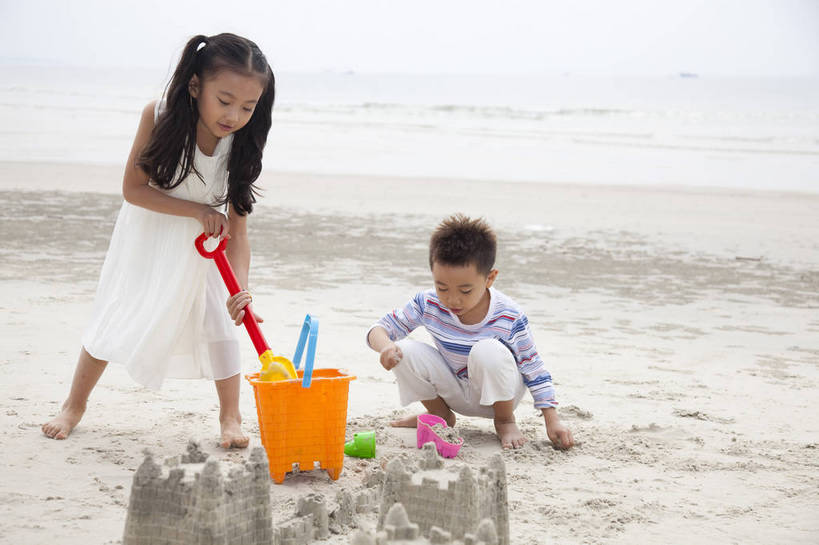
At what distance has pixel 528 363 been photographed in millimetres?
3699

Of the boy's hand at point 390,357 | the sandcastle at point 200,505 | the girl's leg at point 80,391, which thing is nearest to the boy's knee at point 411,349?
the boy's hand at point 390,357

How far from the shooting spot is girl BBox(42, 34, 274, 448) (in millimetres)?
3373

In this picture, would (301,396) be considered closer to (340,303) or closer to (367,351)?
(367,351)

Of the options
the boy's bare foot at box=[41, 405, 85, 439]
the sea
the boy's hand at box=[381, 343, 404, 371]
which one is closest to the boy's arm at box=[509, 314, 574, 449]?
the boy's hand at box=[381, 343, 404, 371]

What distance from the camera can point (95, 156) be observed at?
16609mm

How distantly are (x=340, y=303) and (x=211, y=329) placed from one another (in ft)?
8.12

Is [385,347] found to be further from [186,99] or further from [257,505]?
[257,505]

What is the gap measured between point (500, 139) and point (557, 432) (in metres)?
21.8

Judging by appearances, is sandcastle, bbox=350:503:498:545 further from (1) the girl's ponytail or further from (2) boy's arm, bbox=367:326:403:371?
(1) the girl's ponytail

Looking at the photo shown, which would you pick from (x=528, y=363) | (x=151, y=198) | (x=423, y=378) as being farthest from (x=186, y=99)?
(x=528, y=363)

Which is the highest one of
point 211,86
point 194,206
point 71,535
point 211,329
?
point 211,86

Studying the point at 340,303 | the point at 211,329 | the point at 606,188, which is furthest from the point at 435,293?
the point at 606,188

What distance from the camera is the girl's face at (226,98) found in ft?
10.9

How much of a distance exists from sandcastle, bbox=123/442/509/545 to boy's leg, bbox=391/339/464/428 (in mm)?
1302
